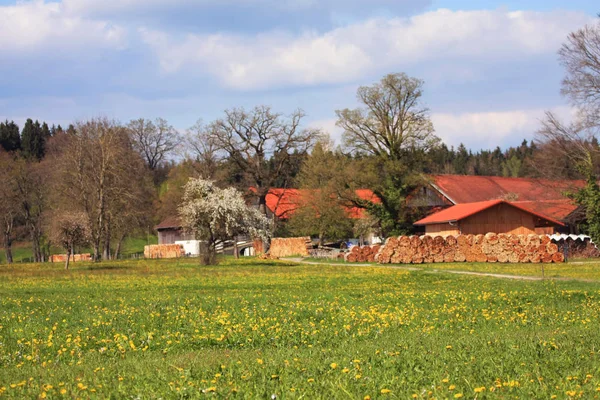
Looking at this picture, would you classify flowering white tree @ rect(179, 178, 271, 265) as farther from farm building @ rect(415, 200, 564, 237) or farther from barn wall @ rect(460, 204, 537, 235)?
barn wall @ rect(460, 204, 537, 235)

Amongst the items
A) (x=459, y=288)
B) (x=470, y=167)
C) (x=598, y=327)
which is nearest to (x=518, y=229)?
(x=459, y=288)

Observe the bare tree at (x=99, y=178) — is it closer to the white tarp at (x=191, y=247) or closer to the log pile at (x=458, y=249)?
the white tarp at (x=191, y=247)

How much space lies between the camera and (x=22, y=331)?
47.8 ft

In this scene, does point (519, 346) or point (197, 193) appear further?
point (197, 193)

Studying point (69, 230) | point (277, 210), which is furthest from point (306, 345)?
point (277, 210)

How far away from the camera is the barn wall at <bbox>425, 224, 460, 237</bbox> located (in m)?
65.1

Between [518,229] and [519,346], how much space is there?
57633 millimetres

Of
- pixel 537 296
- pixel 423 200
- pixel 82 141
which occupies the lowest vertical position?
pixel 537 296

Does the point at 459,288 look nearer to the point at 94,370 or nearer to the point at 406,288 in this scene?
the point at 406,288

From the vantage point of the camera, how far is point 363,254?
57.7m

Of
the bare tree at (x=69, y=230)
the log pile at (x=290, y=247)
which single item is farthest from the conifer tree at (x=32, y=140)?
the bare tree at (x=69, y=230)

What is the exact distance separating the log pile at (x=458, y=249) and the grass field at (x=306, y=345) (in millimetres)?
27294

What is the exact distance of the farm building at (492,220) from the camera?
213 feet

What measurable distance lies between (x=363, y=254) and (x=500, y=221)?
15.7 m
